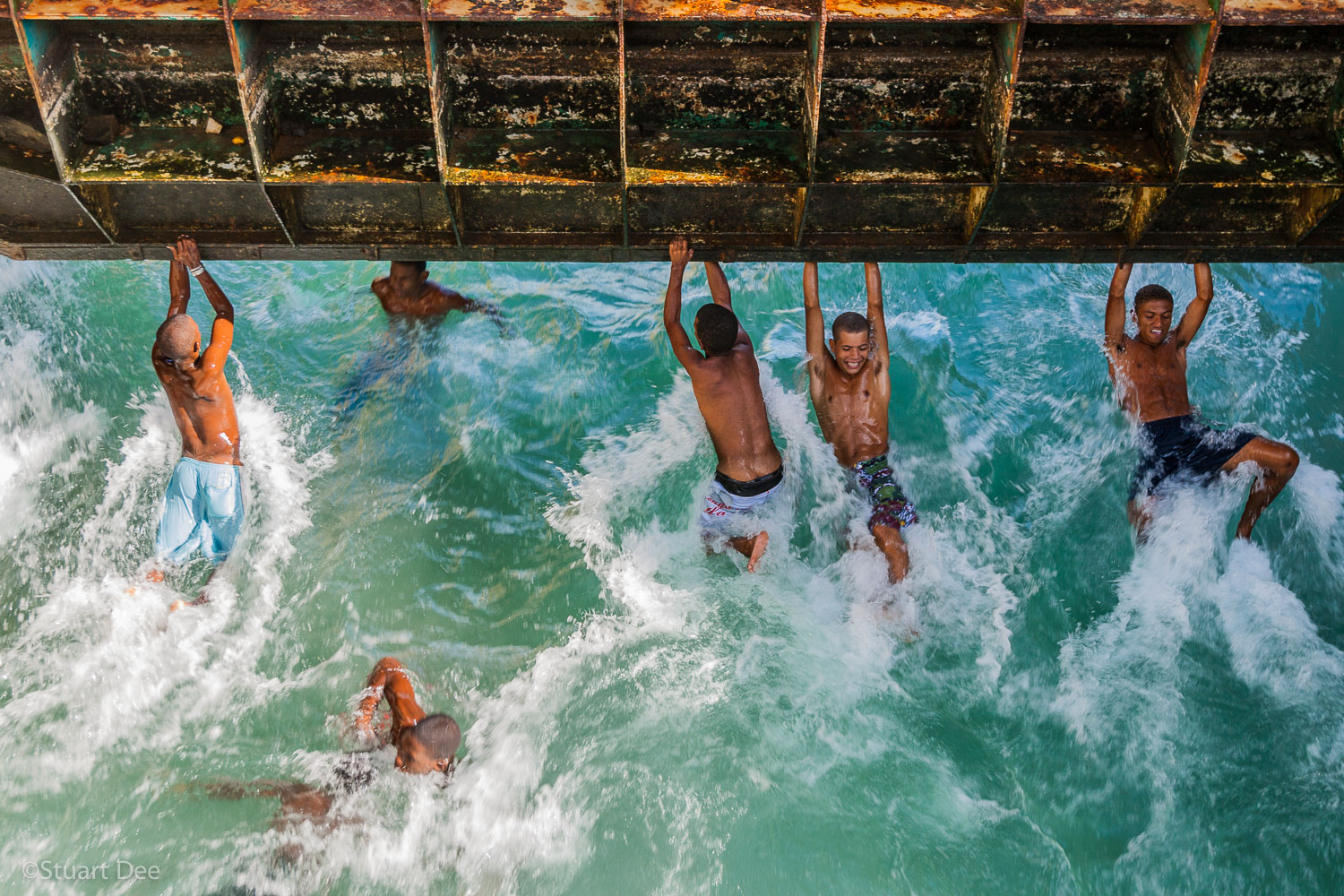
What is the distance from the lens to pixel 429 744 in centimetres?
460

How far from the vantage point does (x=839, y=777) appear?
Result: 528 cm

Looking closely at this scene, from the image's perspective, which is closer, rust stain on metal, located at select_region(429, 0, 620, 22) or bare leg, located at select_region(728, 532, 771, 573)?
rust stain on metal, located at select_region(429, 0, 620, 22)

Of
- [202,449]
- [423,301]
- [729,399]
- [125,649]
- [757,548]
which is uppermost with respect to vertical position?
[423,301]

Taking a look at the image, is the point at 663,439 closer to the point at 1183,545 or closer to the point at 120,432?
the point at 1183,545

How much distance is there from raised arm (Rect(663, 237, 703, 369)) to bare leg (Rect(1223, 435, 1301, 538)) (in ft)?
11.3

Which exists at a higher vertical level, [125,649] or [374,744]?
[125,649]

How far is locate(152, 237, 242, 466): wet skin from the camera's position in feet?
16.8

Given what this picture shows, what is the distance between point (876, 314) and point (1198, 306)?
6.67 feet

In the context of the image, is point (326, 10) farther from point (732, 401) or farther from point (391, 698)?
point (391, 698)

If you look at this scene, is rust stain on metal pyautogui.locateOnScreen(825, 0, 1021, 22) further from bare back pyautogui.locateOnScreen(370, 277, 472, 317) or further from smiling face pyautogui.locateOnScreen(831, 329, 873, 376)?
bare back pyautogui.locateOnScreen(370, 277, 472, 317)

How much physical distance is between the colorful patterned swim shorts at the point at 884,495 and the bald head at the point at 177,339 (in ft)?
13.3

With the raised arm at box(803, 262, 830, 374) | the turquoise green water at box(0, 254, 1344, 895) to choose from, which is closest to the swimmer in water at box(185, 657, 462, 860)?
the turquoise green water at box(0, 254, 1344, 895)

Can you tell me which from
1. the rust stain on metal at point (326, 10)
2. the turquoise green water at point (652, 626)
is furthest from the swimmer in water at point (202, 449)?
the rust stain on metal at point (326, 10)

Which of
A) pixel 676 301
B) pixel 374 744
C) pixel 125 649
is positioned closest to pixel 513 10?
pixel 676 301
